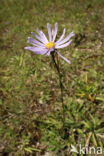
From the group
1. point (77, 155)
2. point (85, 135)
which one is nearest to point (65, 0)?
point (85, 135)

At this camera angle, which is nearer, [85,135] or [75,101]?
[85,135]

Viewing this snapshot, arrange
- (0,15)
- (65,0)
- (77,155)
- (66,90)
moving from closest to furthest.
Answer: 1. (77,155)
2. (66,90)
3. (65,0)
4. (0,15)

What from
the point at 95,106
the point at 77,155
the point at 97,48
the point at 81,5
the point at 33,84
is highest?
the point at 81,5

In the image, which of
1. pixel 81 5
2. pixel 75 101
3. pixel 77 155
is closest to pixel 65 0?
pixel 81 5

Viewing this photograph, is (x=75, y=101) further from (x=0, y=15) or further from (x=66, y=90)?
(x=0, y=15)

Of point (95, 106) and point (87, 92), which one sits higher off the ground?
point (87, 92)

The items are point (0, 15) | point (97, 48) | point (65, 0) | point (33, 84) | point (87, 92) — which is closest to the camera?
point (87, 92)
